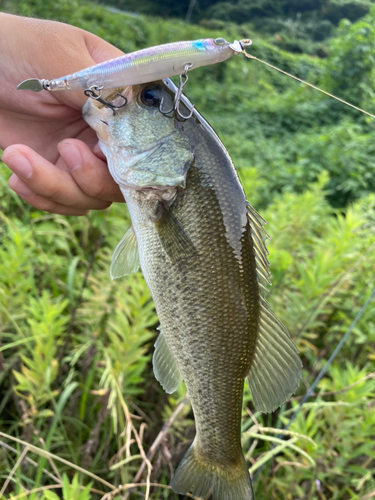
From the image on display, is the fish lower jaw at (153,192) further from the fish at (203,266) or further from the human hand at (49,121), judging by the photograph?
the human hand at (49,121)

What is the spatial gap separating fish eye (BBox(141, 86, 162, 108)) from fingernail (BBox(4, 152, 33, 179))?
448mm

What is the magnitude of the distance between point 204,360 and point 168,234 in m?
0.42

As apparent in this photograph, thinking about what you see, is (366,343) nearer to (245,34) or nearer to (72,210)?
(72,210)

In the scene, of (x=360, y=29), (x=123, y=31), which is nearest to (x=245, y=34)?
(x=123, y=31)

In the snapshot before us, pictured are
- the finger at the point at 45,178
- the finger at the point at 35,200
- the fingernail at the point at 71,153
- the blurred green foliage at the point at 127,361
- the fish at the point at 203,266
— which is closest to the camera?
the fish at the point at 203,266

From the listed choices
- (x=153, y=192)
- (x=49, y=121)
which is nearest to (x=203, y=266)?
(x=153, y=192)

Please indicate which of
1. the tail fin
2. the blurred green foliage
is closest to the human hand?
the blurred green foliage

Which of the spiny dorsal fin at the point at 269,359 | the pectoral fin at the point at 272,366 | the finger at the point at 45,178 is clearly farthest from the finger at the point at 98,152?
the pectoral fin at the point at 272,366

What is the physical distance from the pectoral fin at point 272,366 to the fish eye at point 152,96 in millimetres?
695

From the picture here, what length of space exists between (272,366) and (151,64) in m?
0.93

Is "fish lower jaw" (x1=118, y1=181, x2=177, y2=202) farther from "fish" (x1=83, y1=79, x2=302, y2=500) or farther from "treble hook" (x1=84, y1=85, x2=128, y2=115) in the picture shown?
"treble hook" (x1=84, y1=85, x2=128, y2=115)

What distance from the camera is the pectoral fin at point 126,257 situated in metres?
1.21

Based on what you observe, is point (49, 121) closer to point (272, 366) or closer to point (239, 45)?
point (239, 45)

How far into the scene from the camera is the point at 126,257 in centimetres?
124
